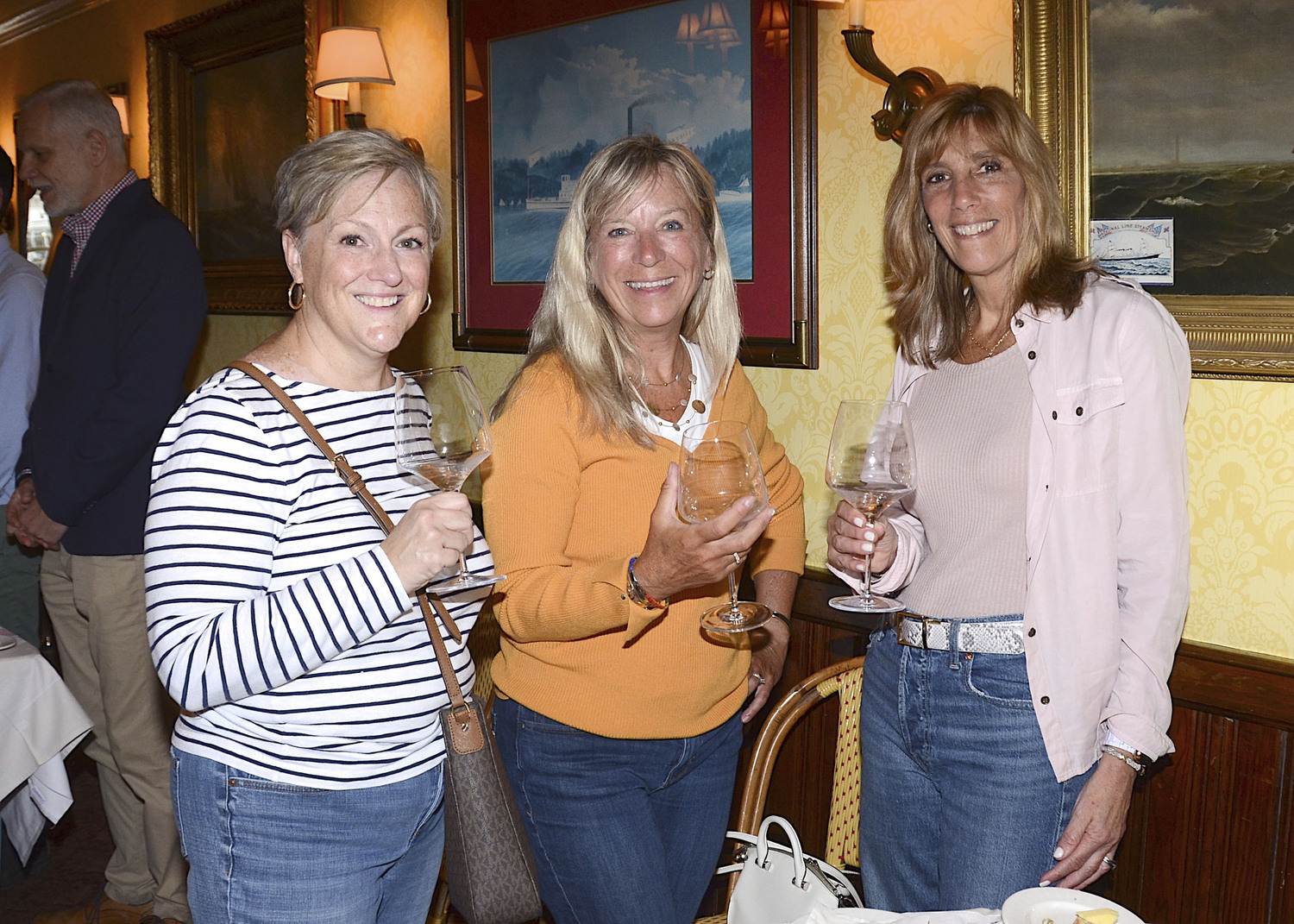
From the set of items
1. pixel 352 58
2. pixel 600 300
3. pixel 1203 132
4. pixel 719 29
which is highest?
pixel 352 58

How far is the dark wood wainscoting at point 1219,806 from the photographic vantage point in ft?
6.61

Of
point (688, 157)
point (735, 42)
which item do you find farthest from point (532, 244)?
point (688, 157)

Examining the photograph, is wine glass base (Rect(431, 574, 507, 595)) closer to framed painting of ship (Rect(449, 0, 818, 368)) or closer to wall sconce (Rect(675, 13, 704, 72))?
framed painting of ship (Rect(449, 0, 818, 368))

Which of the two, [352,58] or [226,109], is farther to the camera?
[226,109]

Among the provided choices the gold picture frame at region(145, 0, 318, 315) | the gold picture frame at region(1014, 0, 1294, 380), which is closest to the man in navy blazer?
the gold picture frame at region(145, 0, 318, 315)

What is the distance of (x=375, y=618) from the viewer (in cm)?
136

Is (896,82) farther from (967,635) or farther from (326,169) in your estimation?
(326,169)

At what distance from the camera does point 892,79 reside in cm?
242

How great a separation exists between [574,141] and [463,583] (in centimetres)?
222

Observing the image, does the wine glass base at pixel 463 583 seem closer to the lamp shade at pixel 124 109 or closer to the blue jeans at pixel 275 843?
the blue jeans at pixel 275 843

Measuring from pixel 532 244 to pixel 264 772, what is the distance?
2.41 metres

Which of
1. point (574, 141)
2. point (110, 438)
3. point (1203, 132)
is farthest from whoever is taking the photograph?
point (574, 141)

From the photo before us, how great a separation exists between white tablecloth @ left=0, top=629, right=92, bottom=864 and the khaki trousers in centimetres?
27

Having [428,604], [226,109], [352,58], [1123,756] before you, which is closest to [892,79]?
[1123,756]
